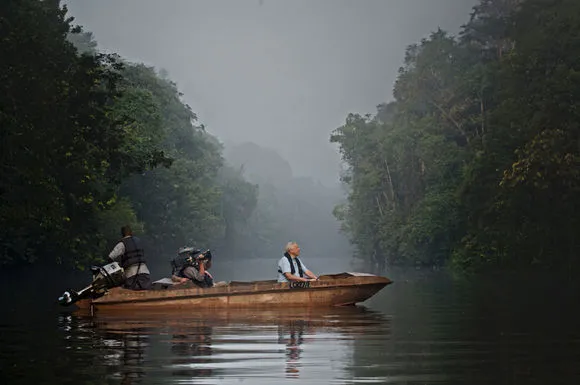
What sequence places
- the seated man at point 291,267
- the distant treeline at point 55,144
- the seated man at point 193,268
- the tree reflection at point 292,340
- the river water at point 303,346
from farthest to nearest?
the distant treeline at point 55,144, the seated man at point 291,267, the seated man at point 193,268, the tree reflection at point 292,340, the river water at point 303,346

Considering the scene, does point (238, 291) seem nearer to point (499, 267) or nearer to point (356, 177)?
point (499, 267)

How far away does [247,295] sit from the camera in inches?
1011

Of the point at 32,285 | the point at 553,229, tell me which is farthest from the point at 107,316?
the point at 553,229

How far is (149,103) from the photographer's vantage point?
65938 millimetres

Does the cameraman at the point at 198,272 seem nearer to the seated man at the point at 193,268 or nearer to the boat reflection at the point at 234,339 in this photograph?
the seated man at the point at 193,268

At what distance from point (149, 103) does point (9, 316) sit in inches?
1666

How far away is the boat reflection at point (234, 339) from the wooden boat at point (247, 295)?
1.37 ft

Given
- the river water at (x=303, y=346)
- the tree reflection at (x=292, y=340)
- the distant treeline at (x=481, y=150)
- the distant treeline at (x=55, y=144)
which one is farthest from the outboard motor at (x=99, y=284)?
the distant treeline at (x=481, y=150)

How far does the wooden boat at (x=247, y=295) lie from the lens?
969 inches

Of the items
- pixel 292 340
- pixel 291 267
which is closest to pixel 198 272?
pixel 291 267

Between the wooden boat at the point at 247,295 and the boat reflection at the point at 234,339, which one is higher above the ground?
the wooden boat at the point at 247,295

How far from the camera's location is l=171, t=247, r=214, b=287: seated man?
26.1m

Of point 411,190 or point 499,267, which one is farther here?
point 411,190

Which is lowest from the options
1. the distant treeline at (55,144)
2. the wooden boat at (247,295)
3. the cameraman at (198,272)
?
the wooden boat at (247,295)
